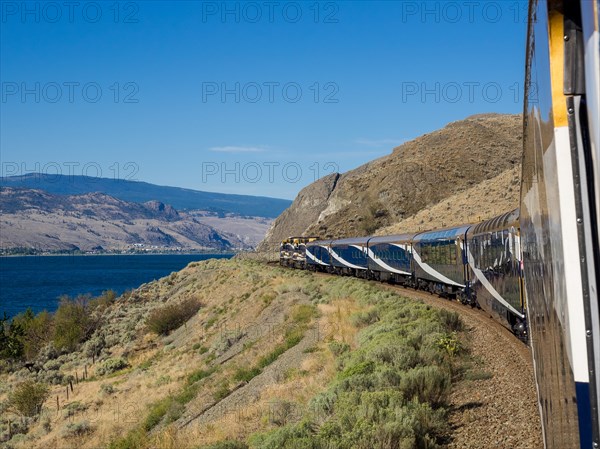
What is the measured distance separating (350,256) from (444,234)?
70.7ft

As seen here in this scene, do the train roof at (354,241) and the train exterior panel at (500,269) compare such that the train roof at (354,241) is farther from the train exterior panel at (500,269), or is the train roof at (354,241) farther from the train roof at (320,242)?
the train exterior panel at (500,269)

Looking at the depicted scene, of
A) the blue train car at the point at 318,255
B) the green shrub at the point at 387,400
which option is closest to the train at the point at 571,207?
the green shrub at the point at 387,400

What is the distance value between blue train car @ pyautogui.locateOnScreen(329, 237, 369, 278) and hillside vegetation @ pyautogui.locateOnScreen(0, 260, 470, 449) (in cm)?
373

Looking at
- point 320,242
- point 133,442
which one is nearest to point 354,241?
point 320,242

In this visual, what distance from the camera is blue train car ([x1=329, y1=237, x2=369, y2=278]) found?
46.1 metres

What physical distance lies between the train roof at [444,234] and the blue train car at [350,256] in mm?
12025

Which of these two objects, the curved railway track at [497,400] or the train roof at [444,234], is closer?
the curved railway track at [497,400]

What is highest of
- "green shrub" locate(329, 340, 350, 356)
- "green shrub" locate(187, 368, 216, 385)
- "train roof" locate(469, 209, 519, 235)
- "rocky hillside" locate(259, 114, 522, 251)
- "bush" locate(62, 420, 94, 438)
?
"rocky hillside" locate(259, 114, 522, 251)

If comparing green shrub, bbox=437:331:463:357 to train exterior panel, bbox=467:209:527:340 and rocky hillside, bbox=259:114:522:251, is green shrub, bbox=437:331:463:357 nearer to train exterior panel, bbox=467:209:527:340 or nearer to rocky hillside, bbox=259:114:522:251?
train exterior panel, bbox=467:209:527:340

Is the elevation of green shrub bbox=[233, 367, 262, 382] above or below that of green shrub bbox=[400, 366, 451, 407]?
below

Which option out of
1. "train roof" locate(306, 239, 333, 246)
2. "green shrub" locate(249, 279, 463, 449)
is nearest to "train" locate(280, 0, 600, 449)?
"green shrub" locate(249, 279, 463, 449)

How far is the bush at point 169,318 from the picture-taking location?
171 feet

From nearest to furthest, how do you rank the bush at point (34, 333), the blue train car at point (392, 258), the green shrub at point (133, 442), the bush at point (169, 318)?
the green shrub at point (133, 442) < the blue train car at point (392, 258) < the bush at point (169, 318) < the bush at point (34, 333)

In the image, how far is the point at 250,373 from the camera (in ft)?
80.0
